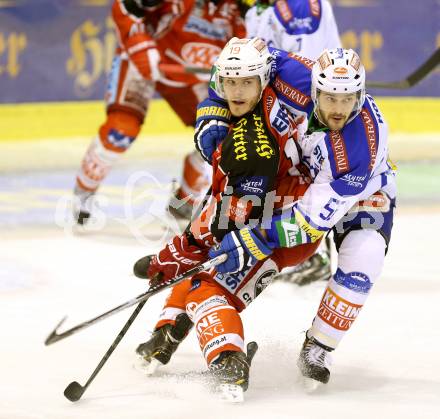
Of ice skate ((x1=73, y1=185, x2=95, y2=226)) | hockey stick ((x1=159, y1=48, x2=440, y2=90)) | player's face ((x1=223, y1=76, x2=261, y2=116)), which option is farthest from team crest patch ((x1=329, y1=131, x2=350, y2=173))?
ice skate ((x1=73, y1=185, x2=95, y2=226))

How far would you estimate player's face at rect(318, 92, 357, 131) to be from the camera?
3.44 meters

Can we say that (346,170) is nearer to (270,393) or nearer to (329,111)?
(329,111)

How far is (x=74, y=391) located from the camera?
3.42 m

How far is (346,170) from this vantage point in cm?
344

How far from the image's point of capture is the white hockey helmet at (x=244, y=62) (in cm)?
357

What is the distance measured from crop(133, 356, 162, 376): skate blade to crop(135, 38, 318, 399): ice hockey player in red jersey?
0.01 m

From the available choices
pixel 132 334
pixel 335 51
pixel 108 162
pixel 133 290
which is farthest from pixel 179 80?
pixel 335 51

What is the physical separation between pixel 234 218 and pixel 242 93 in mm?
383

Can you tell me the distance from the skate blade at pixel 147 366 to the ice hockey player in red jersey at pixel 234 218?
0.01 meters

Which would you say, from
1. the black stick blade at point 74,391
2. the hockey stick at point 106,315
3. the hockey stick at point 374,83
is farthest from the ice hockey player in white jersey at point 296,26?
the black stick blade at point 74,391

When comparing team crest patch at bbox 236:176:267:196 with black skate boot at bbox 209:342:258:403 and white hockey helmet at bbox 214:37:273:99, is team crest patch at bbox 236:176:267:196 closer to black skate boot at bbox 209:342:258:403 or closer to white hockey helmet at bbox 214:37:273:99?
white hockey helmet at bbox 214:37:273:99

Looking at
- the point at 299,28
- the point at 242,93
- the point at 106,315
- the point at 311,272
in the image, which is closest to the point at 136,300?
the point at 106,315

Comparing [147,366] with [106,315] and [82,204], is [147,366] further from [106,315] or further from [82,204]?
[82,204]

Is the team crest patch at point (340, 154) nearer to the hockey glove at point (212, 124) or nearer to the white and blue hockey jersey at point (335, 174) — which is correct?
the white and blue hockey jersey at point (335, 174)
